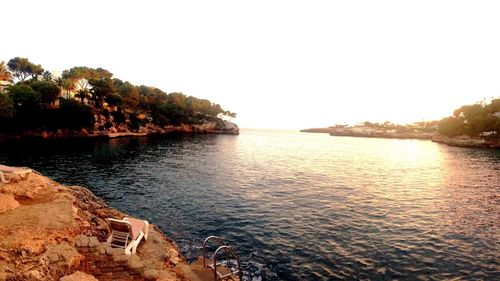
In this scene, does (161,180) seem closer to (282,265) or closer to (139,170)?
(139,170)

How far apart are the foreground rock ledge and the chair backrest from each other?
63 cm

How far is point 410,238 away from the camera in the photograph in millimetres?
20406

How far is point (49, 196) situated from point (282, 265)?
49.5 ft

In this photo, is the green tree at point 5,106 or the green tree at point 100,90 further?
the green tree at point 100,90

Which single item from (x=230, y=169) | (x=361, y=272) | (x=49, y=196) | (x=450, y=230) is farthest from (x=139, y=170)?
(x=450, y=230)

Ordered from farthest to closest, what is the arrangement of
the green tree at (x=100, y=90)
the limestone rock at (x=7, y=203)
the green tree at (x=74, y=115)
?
1. the green tree at (x=100, y=90)
2. the green tree at (x=74, y=115)
3. the limestone rock at (x=7, y=203)

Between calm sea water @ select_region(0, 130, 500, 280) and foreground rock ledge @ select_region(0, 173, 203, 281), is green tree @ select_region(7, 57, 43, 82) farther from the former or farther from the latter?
foreground rock ledge @ select_region(0, 173, 203, 281)

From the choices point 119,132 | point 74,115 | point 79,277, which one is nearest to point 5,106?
point 74,115

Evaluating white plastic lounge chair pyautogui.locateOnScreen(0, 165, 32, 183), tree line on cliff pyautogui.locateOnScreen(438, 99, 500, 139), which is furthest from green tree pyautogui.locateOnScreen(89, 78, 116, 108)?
tree line on cliff pyautogui.locateOnScreen(438, 99, 500, 139)

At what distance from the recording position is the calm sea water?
16.5 meters

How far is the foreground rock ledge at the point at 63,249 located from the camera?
10398mm

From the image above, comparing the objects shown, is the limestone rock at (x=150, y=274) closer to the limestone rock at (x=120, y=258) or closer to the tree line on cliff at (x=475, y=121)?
the limestone rock at (x=120, y=258)

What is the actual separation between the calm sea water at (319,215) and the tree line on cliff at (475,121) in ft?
348

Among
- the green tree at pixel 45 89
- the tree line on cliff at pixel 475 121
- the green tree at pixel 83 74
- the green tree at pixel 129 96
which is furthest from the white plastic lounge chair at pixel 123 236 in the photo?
the tree line on cliff at pixel 475 121
